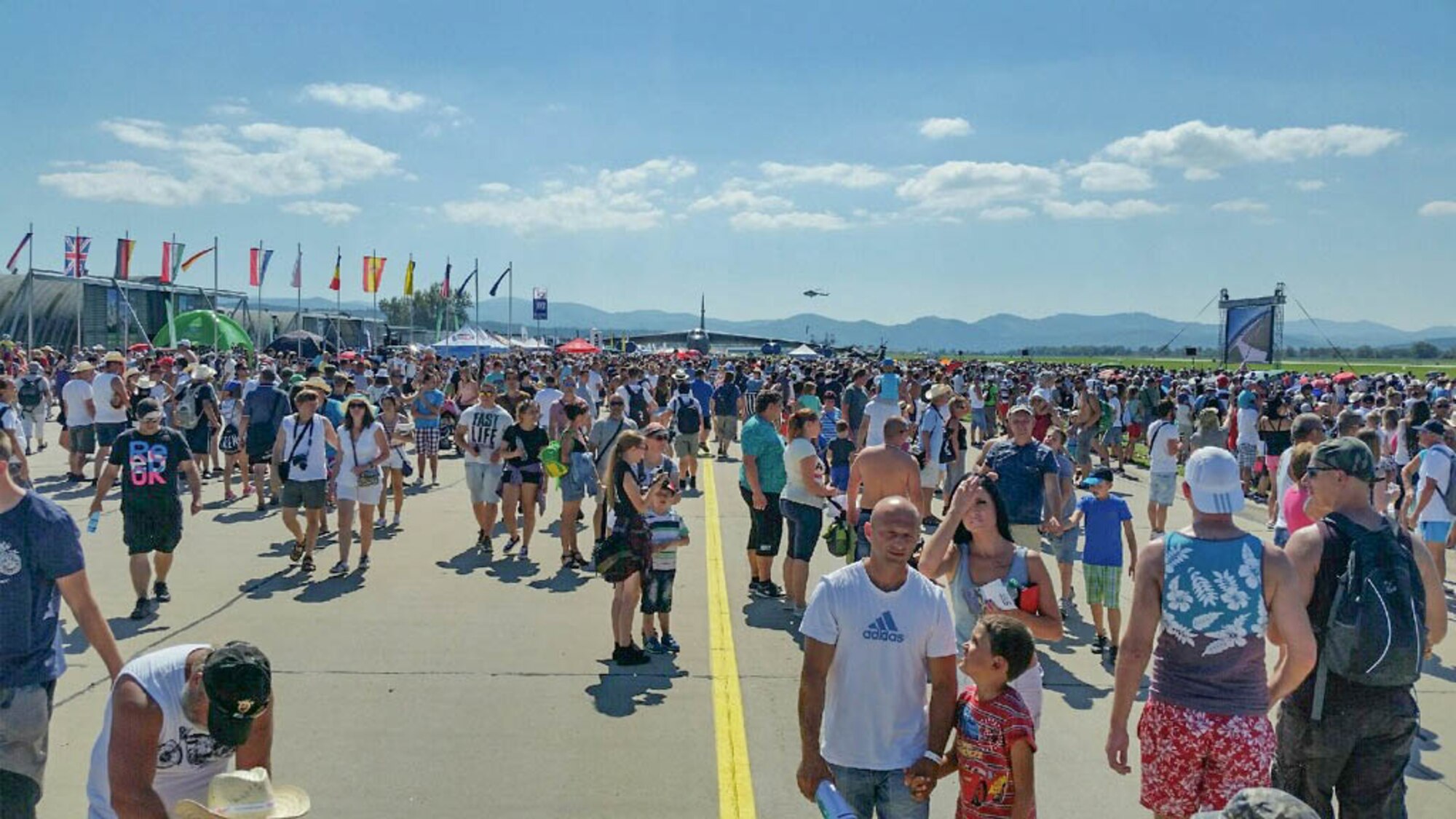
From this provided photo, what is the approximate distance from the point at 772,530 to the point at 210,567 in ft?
17.5

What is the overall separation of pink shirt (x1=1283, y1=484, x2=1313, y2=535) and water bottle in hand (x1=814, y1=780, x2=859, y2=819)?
3741 mm

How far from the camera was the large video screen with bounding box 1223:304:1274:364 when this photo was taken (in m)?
43.3

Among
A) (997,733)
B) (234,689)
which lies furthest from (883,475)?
(234,689)

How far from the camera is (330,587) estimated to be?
885cm

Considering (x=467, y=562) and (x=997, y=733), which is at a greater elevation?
(x=997, y=733)

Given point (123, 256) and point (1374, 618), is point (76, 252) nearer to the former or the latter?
point (123, 256)

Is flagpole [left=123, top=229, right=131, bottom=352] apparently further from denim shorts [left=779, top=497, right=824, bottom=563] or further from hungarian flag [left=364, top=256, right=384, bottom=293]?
denim shorts [left=779, top=497, right=824, bottom=563]

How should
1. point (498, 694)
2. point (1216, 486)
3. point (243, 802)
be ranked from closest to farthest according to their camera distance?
point (243, 802) → point (1216, 486) → point (498, 694)

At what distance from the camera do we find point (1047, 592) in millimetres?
4367

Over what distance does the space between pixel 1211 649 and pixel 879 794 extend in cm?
131

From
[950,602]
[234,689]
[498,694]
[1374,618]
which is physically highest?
[1374,618]

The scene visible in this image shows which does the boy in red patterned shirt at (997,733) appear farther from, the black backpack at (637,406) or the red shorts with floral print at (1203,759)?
the black backpack at (637,406)

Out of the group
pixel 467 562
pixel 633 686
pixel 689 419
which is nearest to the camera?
pixel 633 686

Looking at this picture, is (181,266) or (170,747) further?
(181,266)
